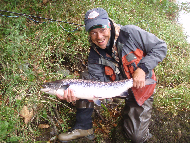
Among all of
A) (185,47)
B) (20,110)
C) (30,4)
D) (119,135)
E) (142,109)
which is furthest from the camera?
(185,47)

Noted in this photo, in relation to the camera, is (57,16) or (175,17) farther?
(175,17)

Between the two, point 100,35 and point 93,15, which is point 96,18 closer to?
point 93,15

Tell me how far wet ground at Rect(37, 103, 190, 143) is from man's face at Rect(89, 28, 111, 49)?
197 centimetres

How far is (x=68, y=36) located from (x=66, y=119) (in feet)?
8.20

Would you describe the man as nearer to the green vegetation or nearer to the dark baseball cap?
the dark baseball cap

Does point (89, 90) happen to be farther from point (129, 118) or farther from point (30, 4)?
point (30, 4)

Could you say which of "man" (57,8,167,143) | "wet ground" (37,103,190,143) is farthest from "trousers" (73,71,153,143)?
"wet ground" (37,103,190,143)

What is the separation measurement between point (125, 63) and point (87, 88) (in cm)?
100

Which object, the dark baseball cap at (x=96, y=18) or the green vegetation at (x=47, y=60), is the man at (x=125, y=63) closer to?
the dark baseball cap at (x=96, y=18)

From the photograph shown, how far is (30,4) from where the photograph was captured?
554 cm

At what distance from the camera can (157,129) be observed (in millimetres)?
4035

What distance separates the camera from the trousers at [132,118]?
3.69 m

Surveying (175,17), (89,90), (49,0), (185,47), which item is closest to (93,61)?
(89,90)

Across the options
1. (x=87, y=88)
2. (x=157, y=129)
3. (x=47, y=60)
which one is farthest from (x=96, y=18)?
(x=157, y=129)
